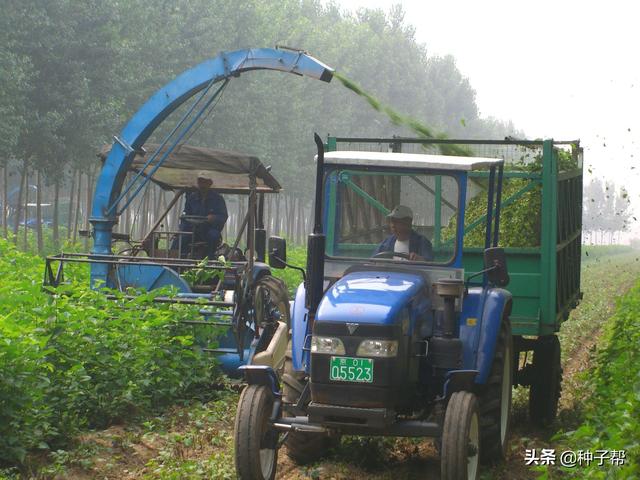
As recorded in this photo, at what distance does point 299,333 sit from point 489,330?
4.75ft

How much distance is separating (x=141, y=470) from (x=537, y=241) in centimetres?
478

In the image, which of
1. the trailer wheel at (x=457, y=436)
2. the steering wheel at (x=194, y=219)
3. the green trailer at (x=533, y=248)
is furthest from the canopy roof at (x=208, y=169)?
the trailer wheel at (x=457, y=436)

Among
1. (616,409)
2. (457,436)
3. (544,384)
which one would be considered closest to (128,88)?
(544,384)

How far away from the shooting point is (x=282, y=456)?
8.32m

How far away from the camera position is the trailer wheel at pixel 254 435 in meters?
6.75

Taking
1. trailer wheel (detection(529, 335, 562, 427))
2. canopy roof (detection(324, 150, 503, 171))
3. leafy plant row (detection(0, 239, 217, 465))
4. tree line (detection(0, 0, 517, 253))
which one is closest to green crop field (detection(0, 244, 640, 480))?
leafy plant row (detection(0, 239, 217, 465))

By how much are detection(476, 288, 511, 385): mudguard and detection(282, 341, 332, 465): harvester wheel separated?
1299mm

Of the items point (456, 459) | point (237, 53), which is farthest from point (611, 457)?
point (237, 53)

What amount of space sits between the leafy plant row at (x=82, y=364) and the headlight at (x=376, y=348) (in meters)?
2.45

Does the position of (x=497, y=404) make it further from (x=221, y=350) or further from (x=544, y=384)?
(x=221, y=350)

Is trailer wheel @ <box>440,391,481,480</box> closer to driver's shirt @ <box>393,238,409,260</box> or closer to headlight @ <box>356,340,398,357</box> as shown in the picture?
headlight @ <box>356,340,398,357</box>

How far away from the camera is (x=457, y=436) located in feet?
21.9

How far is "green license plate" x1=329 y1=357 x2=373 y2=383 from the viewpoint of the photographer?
6.70m

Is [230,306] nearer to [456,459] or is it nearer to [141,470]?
[141,470]
